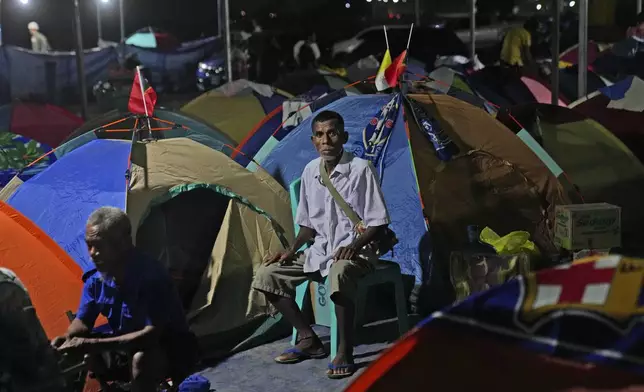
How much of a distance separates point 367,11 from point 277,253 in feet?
65.3

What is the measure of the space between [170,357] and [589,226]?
216 cm

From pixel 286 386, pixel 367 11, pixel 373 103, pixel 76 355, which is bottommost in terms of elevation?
pixel 286 386

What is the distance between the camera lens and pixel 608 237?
14.3ft

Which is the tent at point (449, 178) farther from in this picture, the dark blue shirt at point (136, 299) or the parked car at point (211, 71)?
the parked car at point (211, 71)

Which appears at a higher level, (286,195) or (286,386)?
(286,195)

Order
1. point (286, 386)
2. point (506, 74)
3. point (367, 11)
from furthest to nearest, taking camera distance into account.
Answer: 1. point (367, 11)
2. point (506, 74)
3. point (286, 386)

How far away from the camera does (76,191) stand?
15.2 ft

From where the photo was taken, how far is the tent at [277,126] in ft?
18.5

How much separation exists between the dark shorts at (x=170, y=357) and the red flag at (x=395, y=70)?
8.07 feet

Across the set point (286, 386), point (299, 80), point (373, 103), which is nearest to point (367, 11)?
point (299, 80)

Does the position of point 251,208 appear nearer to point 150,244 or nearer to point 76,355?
point 150,244

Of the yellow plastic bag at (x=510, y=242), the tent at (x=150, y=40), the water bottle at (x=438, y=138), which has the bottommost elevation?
the yellow plastic bag at (x=510, y=242)

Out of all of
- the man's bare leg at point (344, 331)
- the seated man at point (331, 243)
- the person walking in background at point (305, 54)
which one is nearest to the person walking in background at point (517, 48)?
the person walking in background at point (305, 54)

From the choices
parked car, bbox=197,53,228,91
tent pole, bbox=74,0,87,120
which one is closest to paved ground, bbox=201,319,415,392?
tent pole, bbox=74,0,87,120
